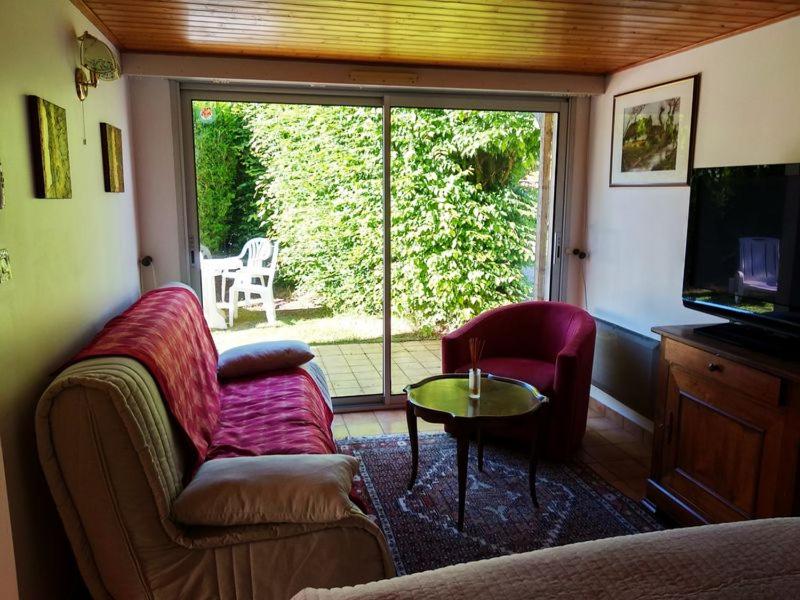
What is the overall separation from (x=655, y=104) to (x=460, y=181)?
1.37 m

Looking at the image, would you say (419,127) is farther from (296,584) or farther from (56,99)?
(296,584)

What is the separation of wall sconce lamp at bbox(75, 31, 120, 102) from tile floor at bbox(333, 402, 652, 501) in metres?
2.21

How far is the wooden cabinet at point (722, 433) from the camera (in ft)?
6.64

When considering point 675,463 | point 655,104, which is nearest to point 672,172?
point 655,104

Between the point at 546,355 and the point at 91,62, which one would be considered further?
the point at 546,355

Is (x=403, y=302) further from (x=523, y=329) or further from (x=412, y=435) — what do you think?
(x=412, y=435)

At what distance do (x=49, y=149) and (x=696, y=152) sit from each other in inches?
115

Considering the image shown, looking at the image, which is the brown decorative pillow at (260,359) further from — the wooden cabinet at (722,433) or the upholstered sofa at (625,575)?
the upholstered sofa at (625,575)

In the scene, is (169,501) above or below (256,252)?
below

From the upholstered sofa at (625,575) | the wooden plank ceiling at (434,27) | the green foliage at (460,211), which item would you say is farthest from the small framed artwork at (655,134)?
the upholstered sofa at (625,575)

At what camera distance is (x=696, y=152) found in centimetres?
312

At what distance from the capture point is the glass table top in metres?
2.57

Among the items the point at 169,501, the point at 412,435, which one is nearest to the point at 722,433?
the point at 412,435

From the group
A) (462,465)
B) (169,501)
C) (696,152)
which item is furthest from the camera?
(696,152)
